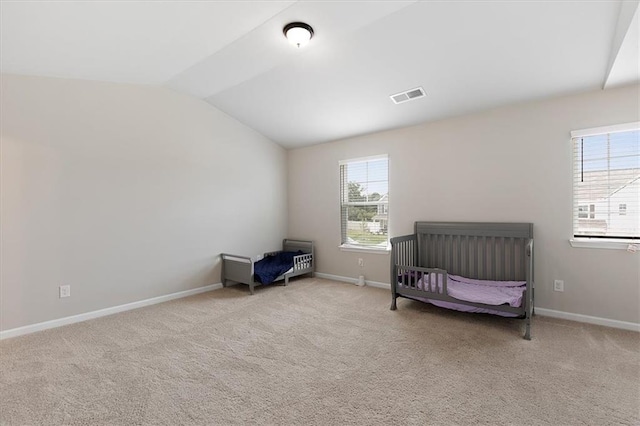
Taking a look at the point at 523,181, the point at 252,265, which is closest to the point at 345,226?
the point at 252,265

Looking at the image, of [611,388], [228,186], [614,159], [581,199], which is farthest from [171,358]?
[614,159]

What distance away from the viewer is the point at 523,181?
3.25 m

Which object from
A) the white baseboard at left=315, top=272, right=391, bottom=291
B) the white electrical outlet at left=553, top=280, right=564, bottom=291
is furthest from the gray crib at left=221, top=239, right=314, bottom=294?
the white electrical outlet at left=553, top=280, right=564, bottom=291

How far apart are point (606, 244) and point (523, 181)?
0.90 metres

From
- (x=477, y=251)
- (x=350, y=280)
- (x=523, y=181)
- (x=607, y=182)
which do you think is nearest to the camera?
(x=607, y=182)

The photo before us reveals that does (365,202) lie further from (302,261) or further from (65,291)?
(65,291)

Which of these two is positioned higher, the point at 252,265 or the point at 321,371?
the point at 252,265

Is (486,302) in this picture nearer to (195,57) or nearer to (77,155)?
(195,57)

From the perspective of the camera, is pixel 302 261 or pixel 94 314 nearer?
pixel 94 314

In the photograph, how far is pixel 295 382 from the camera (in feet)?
6.67

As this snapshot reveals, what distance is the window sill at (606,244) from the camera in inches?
108

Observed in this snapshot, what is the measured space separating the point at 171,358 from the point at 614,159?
4284 millimetres

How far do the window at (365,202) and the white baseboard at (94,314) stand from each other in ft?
7.34

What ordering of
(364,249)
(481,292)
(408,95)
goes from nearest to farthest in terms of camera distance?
1. (481,292)
2. (408,95)
3. (364,249)
